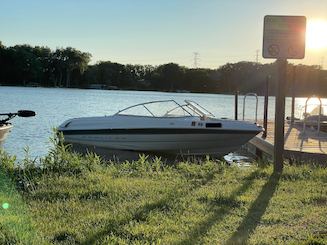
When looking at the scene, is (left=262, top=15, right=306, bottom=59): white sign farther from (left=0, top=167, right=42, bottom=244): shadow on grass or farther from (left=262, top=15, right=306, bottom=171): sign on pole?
(left=0, top=167, right=42, bottom=244): shadow on grass

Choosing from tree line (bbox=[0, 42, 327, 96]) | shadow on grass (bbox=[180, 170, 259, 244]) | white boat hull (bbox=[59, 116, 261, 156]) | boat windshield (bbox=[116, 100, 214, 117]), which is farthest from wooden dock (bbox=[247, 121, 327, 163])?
tree line (bbox=[0, 42, 327, 96])

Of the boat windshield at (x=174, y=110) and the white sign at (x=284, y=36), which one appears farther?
the boat windshield at (x=174, y=110)

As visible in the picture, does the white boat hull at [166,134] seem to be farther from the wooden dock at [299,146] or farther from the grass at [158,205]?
the grass at [158,205]

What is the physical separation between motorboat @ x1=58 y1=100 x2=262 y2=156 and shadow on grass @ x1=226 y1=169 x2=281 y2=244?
8.20m

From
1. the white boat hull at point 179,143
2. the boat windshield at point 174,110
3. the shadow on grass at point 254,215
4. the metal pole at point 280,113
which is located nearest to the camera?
the shadow on grass at point 254,215

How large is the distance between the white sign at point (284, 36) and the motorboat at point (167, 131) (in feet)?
24.4

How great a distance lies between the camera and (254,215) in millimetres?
5527

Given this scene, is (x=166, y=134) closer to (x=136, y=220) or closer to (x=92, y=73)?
(x=136, y=220)

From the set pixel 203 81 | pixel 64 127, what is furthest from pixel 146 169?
pixel 203 81

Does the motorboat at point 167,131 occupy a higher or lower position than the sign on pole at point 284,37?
lower

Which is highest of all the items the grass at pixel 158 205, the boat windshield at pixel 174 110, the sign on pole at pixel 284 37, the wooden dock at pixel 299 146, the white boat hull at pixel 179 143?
the sign on pole at pixel 284 37

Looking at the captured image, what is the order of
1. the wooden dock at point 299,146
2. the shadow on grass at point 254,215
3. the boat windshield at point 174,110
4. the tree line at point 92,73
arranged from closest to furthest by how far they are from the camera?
1. the shadow on grass at point 254,215
2. the wooden dock at point 299,146
3. the boat windshield at point 174,110
4. the tree line at point 92,73

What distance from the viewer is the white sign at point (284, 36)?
27.6 feet

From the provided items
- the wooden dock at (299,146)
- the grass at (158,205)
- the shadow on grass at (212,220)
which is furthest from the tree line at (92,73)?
the shadow on grass at (212,220)
